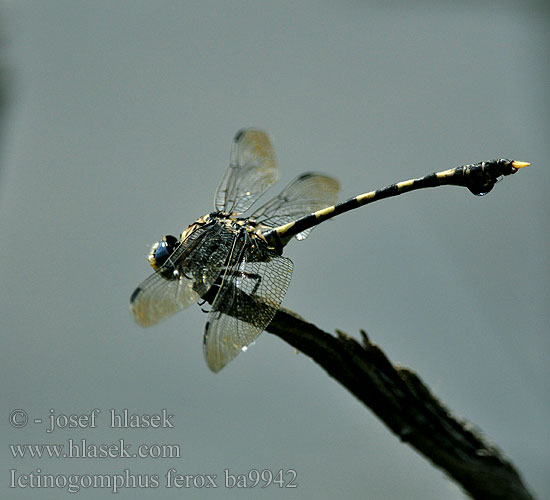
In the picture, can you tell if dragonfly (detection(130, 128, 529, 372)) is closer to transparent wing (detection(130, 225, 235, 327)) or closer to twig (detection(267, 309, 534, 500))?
transparent wing (detection(130, 225, 235, 327))

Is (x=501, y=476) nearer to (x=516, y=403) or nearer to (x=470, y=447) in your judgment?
(x=470, y=447)

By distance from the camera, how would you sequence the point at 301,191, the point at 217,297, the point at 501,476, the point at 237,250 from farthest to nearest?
the point at 301,191
the point at 237,250
the point at 217,297
the point at 501,476

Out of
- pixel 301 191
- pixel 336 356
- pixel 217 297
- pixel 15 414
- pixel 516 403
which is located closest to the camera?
pixel 336 356

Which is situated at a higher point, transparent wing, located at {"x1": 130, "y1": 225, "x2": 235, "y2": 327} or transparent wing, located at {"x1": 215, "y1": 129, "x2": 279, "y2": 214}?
transparent wing, located at {"x1": 215, "y1": 129, "x2": 279, "y2": 214}

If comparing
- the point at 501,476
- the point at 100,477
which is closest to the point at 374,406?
the point at 501,476

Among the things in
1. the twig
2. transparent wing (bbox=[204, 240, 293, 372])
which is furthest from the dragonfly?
the twig

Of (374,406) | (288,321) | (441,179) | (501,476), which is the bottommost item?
(501,476)

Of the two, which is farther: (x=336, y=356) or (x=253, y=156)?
(x=253, y=156)

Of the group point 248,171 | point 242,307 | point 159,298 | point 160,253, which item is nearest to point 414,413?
point 242,307
